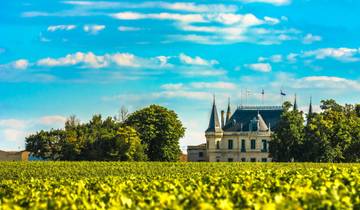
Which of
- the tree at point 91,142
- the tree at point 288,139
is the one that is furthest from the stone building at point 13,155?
the tree at point 288,139

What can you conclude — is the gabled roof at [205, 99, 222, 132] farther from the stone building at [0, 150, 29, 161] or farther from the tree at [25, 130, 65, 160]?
the tree at [25, 130, 65, 160]

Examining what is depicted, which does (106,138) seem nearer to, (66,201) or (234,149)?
(234,149)

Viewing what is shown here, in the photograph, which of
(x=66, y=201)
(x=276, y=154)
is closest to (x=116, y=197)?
(x=66, y=201)

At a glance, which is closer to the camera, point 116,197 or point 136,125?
point 116,197

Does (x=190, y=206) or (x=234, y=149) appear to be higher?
(x=234, y=149)

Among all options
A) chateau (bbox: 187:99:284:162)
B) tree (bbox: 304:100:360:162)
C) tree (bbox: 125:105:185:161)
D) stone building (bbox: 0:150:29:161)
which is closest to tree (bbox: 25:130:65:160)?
tree (bbox: 125:105:185:161)

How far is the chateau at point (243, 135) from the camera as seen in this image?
159 meters

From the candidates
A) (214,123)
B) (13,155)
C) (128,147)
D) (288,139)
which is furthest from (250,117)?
(288,139)

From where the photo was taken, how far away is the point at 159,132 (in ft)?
388

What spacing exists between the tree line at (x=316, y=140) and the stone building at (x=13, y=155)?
69.3 metres

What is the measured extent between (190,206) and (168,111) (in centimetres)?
10539

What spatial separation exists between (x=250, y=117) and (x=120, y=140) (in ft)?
177

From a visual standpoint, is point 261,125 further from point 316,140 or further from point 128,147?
point 316,140

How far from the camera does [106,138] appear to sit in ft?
380
